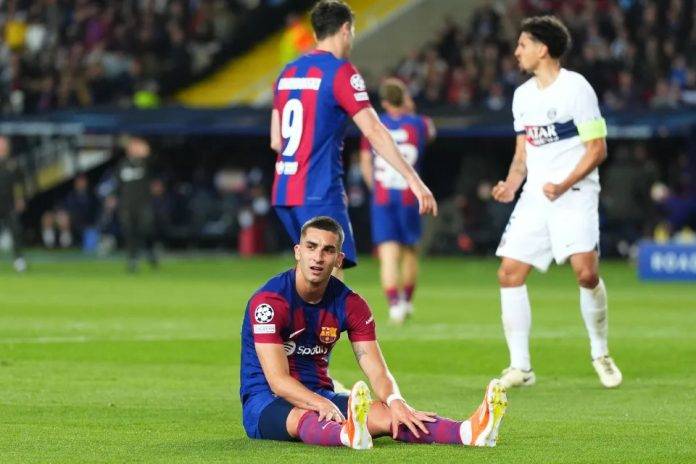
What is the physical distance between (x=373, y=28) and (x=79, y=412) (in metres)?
30.1

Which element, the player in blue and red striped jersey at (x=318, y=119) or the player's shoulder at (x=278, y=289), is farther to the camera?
the player in blue and red striped jersey at (x=318, y=119)

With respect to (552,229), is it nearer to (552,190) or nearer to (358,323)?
(552,190)

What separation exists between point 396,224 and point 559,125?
6478 millimetres

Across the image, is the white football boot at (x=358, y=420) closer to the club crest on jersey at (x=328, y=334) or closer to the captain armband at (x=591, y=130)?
the club crest on jersey at (x=328, y=334)

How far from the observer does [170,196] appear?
36781mm

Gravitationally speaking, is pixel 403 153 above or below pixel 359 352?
above

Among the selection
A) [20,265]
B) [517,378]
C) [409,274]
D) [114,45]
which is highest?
[114,45]

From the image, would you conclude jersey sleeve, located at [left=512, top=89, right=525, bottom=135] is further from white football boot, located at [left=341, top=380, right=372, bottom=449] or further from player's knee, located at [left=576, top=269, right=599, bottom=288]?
white football boot, located at [left=341, top=380, right=372, bottom=449]

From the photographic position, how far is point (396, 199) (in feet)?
60.6

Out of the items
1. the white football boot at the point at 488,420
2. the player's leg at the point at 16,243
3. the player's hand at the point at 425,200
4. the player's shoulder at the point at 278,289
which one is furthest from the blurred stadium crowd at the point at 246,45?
the white football boot at the point at 488,420

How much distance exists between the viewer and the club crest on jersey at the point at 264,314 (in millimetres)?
8734

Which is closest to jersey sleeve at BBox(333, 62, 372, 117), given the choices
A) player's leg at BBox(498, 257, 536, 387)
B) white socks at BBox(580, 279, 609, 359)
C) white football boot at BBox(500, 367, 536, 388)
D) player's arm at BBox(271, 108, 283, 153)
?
player's arm at BBox(271, 108, 283, 153)

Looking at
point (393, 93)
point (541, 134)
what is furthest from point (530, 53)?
point (393, 93)

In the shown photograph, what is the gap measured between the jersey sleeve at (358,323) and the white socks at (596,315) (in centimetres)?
361
